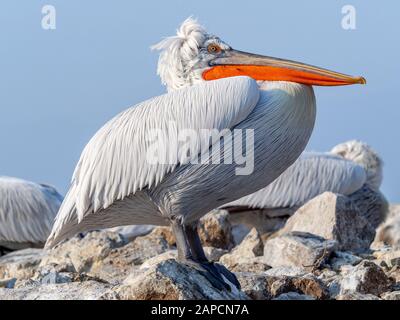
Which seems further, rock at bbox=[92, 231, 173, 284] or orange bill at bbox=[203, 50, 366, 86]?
rock at bbox=[92, 231, 173, 284]

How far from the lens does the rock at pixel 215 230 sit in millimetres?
9266

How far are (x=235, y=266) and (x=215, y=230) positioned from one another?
6.49 feet

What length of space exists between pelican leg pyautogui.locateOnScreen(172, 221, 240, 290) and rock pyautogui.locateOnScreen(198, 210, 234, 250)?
9.56 ft

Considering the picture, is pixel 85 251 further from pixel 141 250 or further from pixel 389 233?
pixel 389 233

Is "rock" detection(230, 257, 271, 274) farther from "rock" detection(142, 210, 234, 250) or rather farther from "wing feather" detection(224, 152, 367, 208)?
"wing feather" detection(224, 152, 367, 208)

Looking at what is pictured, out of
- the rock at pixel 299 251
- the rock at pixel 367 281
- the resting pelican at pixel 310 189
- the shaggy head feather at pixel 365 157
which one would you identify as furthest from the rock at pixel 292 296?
the shaggy head feather at pixel 365 157

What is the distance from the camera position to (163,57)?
6.73m

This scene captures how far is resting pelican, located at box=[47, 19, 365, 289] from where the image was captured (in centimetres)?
605

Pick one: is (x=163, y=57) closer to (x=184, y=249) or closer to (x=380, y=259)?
(x=184, y=249)

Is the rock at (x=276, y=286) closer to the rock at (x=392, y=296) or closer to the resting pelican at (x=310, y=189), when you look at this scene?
the rock at (x=392, y=296)

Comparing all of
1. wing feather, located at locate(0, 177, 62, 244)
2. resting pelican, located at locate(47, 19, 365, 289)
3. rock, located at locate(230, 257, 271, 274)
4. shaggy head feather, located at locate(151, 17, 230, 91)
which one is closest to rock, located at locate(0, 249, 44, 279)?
rock, located at locate(230, 257, 271, 274)

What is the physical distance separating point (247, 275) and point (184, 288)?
1.15 m
